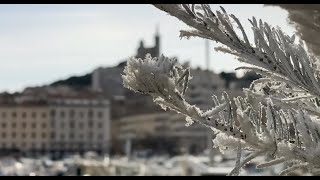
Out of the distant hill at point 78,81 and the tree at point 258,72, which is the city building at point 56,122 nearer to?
the distant hill at point 78,81

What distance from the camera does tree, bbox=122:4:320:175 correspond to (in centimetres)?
190

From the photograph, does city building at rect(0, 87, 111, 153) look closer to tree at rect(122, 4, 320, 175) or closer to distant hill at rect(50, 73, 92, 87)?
distant hill at rect(50, 73, 92, 87)

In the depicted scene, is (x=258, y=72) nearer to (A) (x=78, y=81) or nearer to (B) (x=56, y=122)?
(B) (x=56, y=122)

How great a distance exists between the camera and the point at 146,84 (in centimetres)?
189

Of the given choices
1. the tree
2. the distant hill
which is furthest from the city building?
the tree

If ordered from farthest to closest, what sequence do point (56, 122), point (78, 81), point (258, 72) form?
1. point (78, 81)
2. point (56, 122)
3. point (258, 72)

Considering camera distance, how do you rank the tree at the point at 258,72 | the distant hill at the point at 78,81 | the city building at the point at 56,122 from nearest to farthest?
1. the tree at the point at 258,72
2. the city building at the point at 56,122
3. the distant hill at the point at 78,81

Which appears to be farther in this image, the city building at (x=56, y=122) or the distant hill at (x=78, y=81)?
the distant hill at (x=78, y=81)

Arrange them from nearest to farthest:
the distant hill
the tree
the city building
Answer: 1. the tree
2. the city building
3. the distant hill

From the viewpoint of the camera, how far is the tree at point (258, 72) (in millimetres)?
1899

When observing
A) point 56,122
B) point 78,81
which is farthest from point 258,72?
point 78,81

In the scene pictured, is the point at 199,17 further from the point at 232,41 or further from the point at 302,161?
the point at 302,161

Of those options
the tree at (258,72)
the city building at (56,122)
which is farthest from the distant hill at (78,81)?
the tree at (258,72)

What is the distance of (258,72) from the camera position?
2.02 metres
